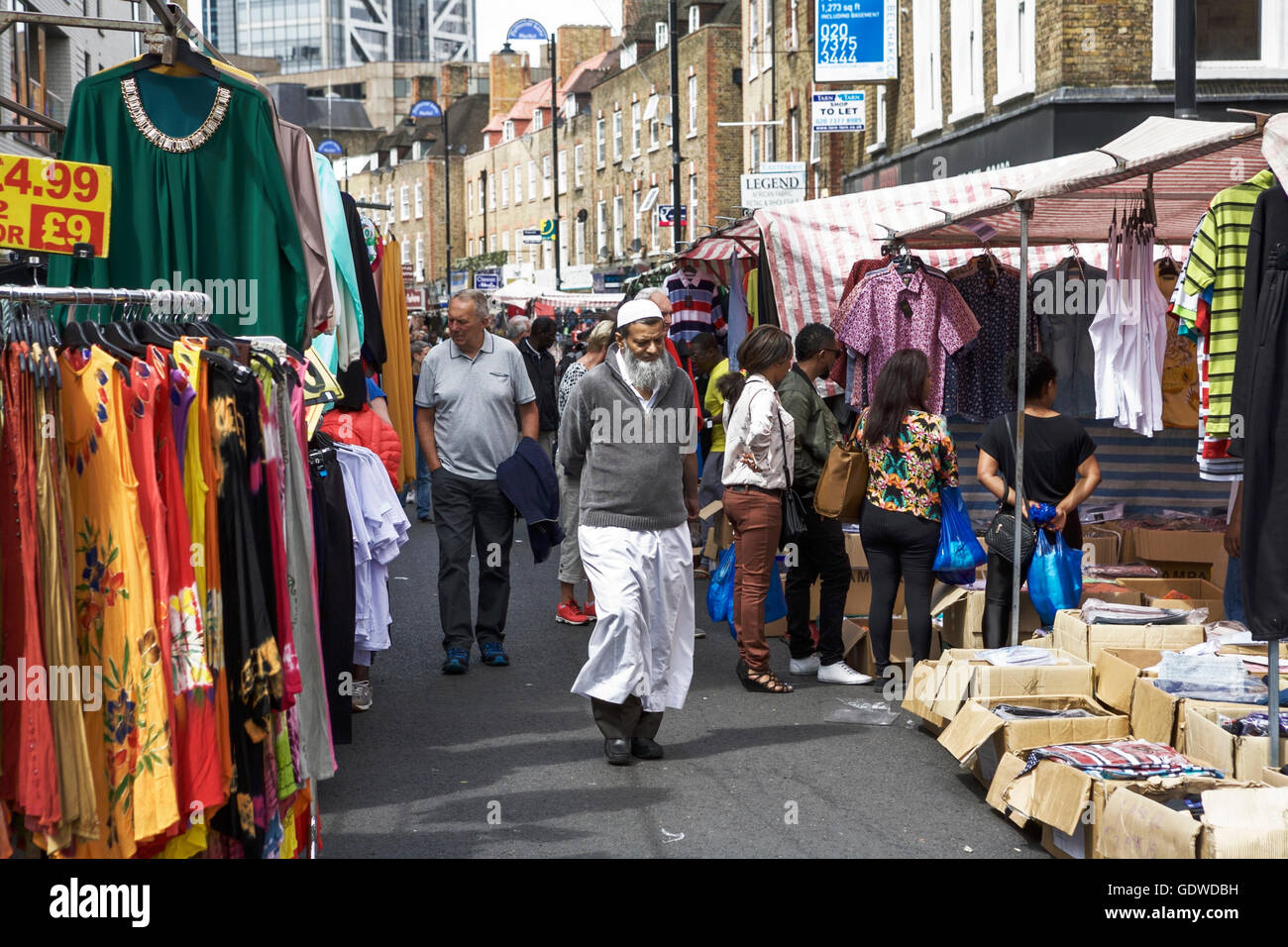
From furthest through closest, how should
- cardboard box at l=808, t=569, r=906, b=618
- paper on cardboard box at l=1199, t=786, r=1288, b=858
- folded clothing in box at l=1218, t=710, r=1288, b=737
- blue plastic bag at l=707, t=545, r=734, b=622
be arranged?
cardboard box at l=808, t=569, r=906, b=618 < blue plastic bag at l=707, t=545, r=734, b=622 < folded clothing in box at l=1218, t=710, r=1288, b=737 < paper on cardboard box at l=1199, t=786, r=1288, b=858

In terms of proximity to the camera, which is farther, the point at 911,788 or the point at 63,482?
the point at 911,788

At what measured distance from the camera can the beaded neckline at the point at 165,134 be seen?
19.5ft

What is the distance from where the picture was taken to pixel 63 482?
405 cm

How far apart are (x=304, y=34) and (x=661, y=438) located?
133243mm

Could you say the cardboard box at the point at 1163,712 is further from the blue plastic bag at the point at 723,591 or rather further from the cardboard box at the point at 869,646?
the blue plastic bag at the point at 723,591

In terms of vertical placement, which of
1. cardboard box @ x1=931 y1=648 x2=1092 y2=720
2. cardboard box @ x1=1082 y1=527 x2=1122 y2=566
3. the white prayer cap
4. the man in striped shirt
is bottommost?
cardboard box @ x1=931 y1=648 x2=1092 y2=720

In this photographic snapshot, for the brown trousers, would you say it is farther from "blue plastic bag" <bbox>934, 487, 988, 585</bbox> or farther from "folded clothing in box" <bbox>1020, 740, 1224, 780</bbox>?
"folded clothing in box" <bbox>1020, 740, 1224, 780</bbox>

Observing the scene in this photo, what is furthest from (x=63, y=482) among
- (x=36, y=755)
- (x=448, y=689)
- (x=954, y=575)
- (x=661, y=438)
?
(x=954, y=575)

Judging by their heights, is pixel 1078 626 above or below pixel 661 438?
below

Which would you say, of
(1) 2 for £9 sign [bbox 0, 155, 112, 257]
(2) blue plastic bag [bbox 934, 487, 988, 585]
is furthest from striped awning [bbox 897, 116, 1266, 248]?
(1) 2 for £9 sign [bbox 0, 155, 112, 257]

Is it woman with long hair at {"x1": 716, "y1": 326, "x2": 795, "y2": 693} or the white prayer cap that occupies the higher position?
the white prayer cap

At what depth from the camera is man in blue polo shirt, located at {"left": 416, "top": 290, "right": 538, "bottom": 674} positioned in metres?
9.04

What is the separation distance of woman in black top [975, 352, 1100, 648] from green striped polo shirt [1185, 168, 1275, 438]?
6.98 ft

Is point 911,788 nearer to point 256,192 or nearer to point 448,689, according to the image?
point 448,689
